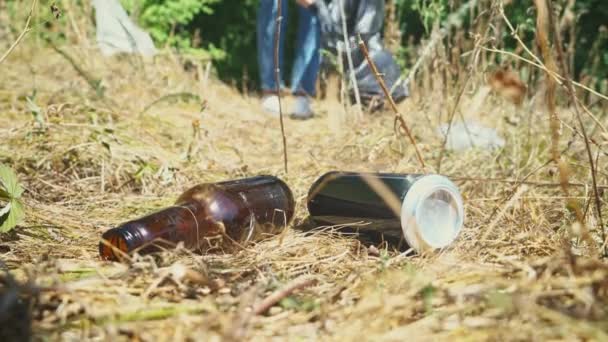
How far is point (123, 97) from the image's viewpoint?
332 cm

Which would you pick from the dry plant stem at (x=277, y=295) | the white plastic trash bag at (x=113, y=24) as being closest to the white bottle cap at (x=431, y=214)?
the dry plant stem at (x=277, y=295)

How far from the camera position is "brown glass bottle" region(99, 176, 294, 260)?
1192mm

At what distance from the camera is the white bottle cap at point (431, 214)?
128 centimetres

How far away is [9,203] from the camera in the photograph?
52.4 inches

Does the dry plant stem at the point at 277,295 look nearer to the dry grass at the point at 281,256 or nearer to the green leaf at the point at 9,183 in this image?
the dry grass at the point at 281,256

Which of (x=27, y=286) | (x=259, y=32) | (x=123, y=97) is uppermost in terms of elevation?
(x=259, y=32)

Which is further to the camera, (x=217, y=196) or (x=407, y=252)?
(x=217, y=196)

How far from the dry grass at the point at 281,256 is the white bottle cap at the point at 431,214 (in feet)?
0.14

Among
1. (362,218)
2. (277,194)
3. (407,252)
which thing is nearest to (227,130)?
(277,194)

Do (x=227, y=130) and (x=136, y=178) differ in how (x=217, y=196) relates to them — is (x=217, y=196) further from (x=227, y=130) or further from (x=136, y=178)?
(x=227, y=130)

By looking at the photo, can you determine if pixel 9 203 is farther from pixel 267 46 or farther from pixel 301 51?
pixel 301 51

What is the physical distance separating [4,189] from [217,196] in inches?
19.2

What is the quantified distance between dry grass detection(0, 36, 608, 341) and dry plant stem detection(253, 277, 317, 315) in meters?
0.02

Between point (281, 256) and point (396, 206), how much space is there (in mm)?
288
